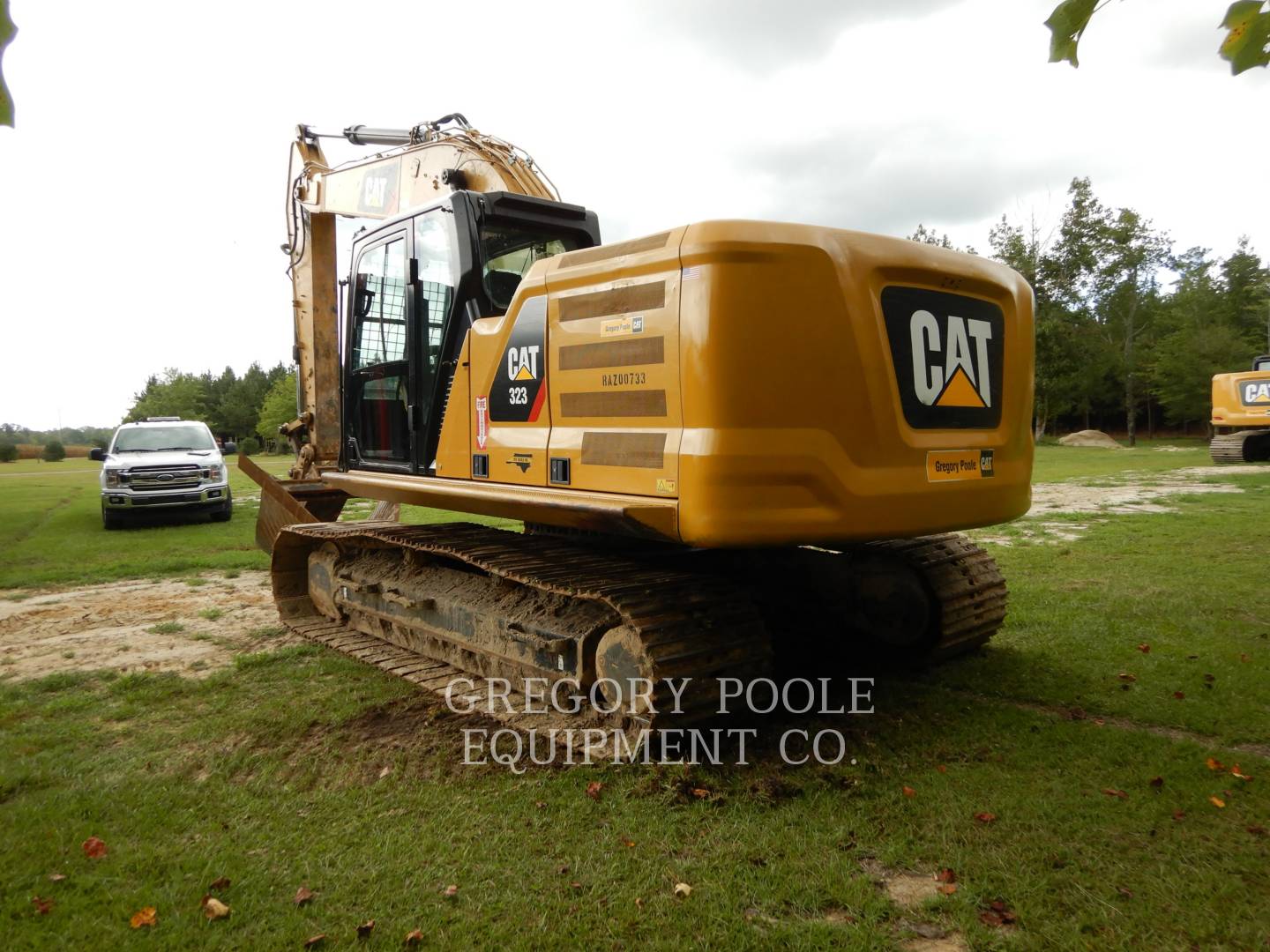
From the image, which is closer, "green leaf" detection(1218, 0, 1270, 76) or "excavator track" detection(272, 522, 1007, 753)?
"green leaf" detection(1218, 0, 1270, 76)

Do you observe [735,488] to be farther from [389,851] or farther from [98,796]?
[98,796]

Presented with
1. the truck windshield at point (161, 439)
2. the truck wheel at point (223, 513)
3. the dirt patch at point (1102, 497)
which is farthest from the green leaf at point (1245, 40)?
the truck windshield at point (161, 439)

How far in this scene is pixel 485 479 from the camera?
4484mm

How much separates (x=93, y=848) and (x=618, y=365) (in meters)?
2.66

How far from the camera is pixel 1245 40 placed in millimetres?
2471

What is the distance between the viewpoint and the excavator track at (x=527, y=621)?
378cm

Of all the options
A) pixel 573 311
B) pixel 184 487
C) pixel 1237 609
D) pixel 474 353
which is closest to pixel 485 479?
pixel 474 353

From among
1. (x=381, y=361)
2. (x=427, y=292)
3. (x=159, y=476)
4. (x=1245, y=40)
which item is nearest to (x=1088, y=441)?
(x=159, y=476)

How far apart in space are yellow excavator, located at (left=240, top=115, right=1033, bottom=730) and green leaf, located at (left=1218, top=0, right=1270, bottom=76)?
136 cm

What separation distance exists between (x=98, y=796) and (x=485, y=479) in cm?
213

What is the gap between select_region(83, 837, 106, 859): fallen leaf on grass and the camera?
3.07 m

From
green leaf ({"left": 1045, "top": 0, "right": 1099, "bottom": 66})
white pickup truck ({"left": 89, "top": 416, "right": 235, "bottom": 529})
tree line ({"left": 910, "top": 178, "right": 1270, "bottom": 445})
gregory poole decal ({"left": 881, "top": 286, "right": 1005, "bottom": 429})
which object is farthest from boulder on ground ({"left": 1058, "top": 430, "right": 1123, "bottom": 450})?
green leaf ({"left": 1045, "top": 0, "right": 1099, "bottom": 66})

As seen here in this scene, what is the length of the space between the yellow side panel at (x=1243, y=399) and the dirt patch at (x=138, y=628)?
77.8 feet

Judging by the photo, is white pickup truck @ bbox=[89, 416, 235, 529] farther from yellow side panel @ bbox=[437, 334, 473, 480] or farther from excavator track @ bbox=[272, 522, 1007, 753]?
yellow side panel @ bbox=[437, 334, 473, 480]
